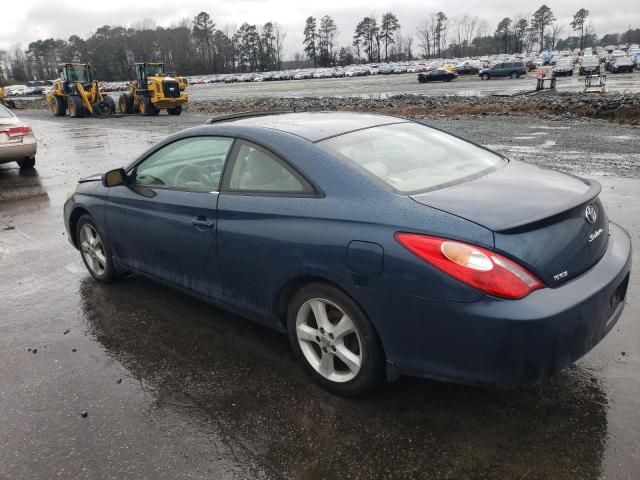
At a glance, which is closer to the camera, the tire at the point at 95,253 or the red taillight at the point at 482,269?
the red taillight at the point at 482,269

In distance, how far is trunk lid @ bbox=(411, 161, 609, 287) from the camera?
8.36ft

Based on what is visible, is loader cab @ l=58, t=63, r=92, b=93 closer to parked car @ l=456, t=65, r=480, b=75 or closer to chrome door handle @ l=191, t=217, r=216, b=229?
chrome door handle @ l=191, t=217, r=216, b=229

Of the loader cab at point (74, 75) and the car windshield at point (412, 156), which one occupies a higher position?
the loader cab at point (74, 75)

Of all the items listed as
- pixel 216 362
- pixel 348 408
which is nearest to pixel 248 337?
pixel 216 362

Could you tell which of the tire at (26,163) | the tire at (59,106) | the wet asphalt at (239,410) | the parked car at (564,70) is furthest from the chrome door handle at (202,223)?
the parked car at (564,70)

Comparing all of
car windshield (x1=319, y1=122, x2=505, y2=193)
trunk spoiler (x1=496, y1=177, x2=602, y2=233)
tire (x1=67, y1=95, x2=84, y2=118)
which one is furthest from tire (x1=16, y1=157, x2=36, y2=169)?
tire (x1=67, y1=95, x2=84, y2=118)

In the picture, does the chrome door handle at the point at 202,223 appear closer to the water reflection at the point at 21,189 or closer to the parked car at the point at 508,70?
the water reflection at the point at 21,189

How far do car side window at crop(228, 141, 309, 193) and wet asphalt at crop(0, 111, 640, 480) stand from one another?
1.14 m

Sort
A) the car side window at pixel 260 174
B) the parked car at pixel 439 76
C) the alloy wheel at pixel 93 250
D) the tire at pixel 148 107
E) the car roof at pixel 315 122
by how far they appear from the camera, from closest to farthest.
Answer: the car side window at pixel 260 174
the car roof at pixel 315 122
the alloy wheel at pixel 93 250
the tire at pixel 148 107
the parked car at pixel 439 76

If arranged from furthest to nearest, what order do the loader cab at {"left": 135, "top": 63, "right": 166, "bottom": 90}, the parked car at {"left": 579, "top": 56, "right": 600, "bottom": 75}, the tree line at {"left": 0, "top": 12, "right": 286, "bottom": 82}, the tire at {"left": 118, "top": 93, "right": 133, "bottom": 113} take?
1. the tree line at {"left": 0, "top": 12, "right": 286, "bottom": 82}
2. the parked car at {"left": 579, "top": 56, "right": 600, "bottom": 75}
3. the tire at {"left": 118, "top": 93, "right": 133, "bottom": 113}
4. the loader cab at {"left": 135, "top": 63, "right": 166, "bottom": 90}

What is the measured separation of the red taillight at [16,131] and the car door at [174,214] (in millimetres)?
7705

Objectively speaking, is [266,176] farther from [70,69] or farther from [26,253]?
[70,69]

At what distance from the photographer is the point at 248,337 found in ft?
13.1

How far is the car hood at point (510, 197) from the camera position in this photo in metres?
2.63
